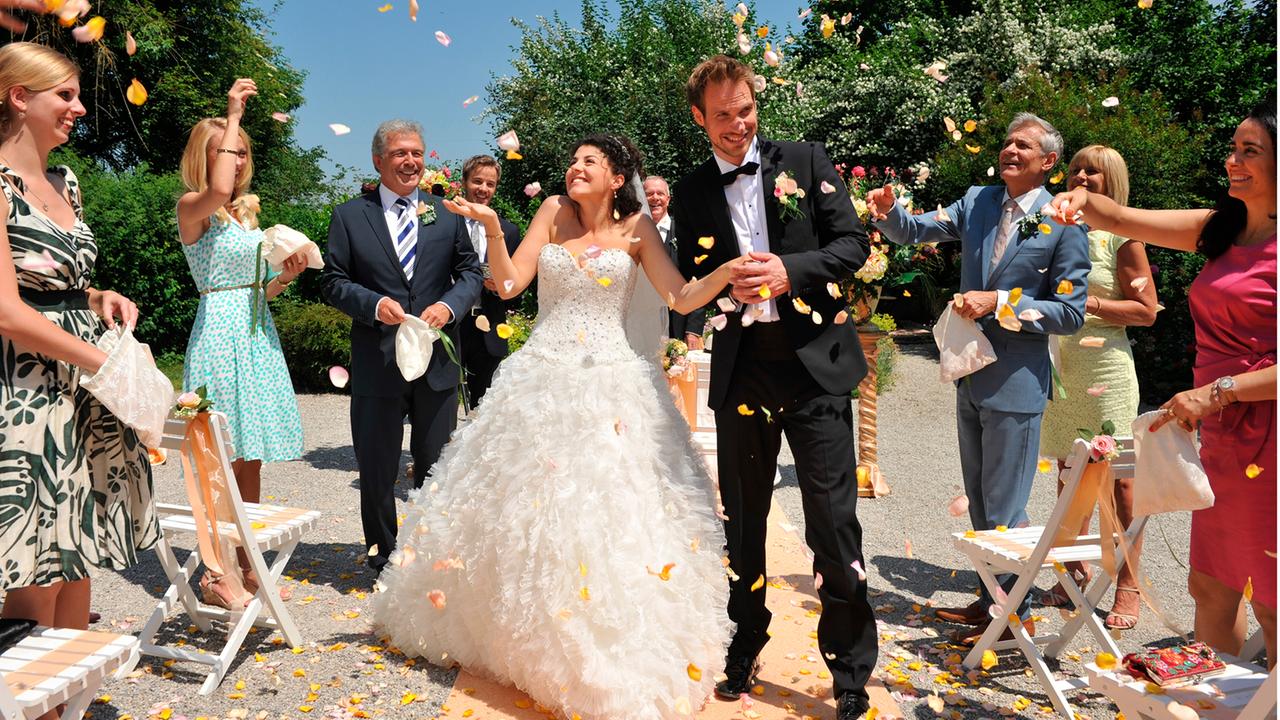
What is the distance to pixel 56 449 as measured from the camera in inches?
Result: 110

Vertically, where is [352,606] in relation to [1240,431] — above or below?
below

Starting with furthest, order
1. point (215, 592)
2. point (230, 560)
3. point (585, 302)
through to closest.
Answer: point (215, 592), point (585, 302), point (230, 560)

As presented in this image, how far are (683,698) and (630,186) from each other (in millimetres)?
2183

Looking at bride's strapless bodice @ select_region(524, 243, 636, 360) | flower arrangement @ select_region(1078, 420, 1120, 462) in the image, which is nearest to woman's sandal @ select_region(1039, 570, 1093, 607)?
flower arrangement @ select_region(1078, 420, 1120, 462)

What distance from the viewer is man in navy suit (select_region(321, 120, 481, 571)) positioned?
5.02m

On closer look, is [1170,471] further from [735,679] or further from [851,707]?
[735,679]

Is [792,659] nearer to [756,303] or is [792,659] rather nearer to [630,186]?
[756,303]

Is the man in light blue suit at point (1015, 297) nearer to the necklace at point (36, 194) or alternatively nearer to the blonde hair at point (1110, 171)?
the blonde hair at point (1110, 171)

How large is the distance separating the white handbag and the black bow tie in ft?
6.85

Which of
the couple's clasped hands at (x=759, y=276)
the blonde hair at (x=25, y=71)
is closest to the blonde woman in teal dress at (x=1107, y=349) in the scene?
the couple's clasped hands at (x=759, y=276)

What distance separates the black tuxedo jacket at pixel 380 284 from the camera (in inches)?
196

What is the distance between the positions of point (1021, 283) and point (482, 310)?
423 cm

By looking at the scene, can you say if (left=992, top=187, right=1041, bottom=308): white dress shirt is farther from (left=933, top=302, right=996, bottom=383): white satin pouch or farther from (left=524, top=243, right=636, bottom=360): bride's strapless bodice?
(left=524, top=243, right=636, bottom=360): bride's strapless bodice

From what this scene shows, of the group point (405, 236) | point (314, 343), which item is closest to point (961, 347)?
point (405, 236)
